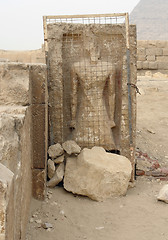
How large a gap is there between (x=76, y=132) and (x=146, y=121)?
3.19 metres

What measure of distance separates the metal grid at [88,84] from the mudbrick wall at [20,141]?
0.98 metres

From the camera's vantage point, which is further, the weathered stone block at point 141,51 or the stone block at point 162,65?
the stone block at point 162,65

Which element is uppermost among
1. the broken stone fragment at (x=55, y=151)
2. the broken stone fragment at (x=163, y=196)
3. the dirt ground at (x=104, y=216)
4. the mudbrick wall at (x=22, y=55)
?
the mudbrick wall at (x=22, y=55)

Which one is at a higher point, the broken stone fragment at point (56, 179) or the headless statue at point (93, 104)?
the headless statue at point (93, 104)

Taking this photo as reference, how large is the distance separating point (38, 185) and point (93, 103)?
1.47m

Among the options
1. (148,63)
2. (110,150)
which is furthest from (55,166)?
(148,63)

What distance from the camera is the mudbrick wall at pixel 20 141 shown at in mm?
1885

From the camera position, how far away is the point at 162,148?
233 inches

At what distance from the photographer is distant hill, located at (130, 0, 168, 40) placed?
52.8 metres

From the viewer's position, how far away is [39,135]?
3.52 metres

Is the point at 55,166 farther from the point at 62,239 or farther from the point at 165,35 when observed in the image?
the point at 165,35

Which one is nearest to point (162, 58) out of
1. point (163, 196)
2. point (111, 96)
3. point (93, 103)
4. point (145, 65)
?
point (145, 65)

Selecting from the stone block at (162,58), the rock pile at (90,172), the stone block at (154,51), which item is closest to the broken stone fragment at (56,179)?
the rock pile at (90,172)

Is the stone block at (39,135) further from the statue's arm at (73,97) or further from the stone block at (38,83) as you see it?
the statue's arm at (73,97)
